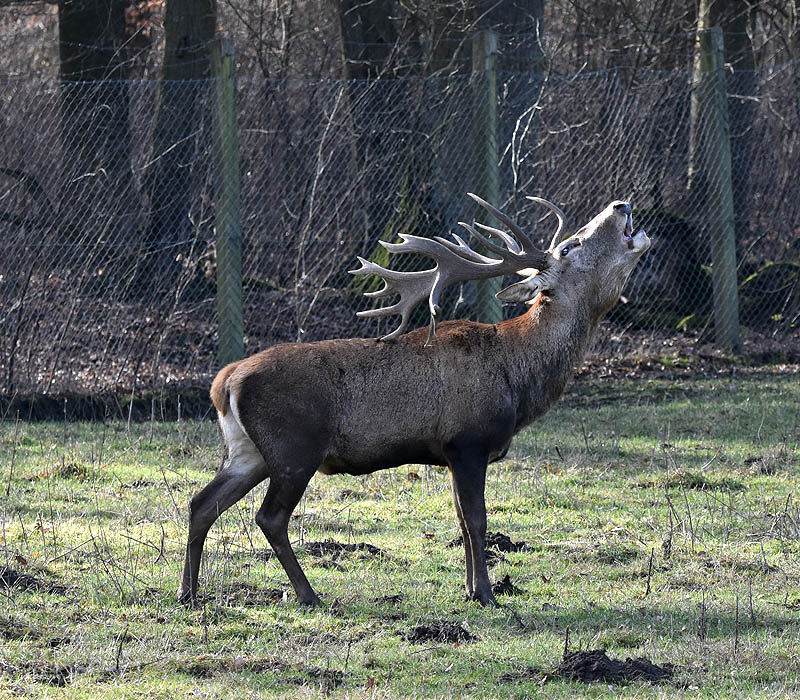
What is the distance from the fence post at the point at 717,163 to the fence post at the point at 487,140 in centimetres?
231

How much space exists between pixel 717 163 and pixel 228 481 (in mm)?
7437

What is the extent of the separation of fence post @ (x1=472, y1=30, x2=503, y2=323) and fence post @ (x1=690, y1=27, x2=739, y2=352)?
2309 mm

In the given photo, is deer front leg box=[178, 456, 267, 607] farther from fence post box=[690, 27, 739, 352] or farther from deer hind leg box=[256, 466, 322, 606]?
fence post box=[690, 27, 739, 352]

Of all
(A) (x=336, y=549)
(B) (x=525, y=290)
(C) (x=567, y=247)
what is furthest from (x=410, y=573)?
(C) (x=567, y=247)

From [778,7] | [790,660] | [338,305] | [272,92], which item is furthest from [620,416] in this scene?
[778,7]

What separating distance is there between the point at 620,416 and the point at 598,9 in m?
8.57

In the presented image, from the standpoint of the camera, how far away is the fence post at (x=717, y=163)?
38.5 ft

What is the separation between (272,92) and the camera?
37.2 feet

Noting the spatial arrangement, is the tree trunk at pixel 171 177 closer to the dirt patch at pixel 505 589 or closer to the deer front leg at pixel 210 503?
the deer front leg at pixel 210 503

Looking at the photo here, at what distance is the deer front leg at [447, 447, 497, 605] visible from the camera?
568cm

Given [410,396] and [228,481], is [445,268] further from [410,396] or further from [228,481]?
[228,481]

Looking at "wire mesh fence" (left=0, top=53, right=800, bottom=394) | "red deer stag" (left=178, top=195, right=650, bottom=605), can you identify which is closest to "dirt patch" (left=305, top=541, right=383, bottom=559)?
"red deer stag" (left=178, top=195, right=650, bottom=605)

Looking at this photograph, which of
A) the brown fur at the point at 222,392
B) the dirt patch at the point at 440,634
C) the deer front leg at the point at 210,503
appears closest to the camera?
the dirt patch at the point at 440,634

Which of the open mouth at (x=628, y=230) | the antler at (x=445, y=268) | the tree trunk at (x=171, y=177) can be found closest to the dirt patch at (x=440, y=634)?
the antler at (x=445, y=268)
